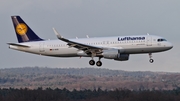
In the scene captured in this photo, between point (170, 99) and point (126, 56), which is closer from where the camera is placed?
point (126, 56)

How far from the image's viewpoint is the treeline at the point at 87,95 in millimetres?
99188

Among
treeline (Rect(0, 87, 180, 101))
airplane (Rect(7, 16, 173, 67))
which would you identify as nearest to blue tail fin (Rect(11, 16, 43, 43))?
airplane (Rect(7, 16, 173, 67))

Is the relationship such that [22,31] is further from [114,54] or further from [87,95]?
[87,95]

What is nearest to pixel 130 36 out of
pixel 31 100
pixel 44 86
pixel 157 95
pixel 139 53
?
pixel 139 53

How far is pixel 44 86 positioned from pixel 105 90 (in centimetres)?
1826

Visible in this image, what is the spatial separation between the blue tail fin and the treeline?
73.0 feet

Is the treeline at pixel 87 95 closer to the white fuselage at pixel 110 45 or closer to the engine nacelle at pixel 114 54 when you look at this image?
the white fuselage at pixel 110 45

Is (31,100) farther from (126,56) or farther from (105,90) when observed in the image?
(126,56)

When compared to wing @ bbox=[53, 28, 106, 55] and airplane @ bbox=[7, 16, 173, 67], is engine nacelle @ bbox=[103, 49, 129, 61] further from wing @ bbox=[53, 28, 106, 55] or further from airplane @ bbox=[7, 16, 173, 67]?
wing @ bbox=[53, 28, 106, 55]

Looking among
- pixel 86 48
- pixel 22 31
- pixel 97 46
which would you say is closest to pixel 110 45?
pixel 97 46

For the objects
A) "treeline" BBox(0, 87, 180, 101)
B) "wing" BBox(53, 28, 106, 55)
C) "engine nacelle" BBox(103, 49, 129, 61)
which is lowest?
"treeline" BBox(0, 87, 180, 101)

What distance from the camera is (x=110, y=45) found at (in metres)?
70.4

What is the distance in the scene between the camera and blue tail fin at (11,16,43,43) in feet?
254

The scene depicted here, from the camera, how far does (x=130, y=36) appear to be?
229 ft
